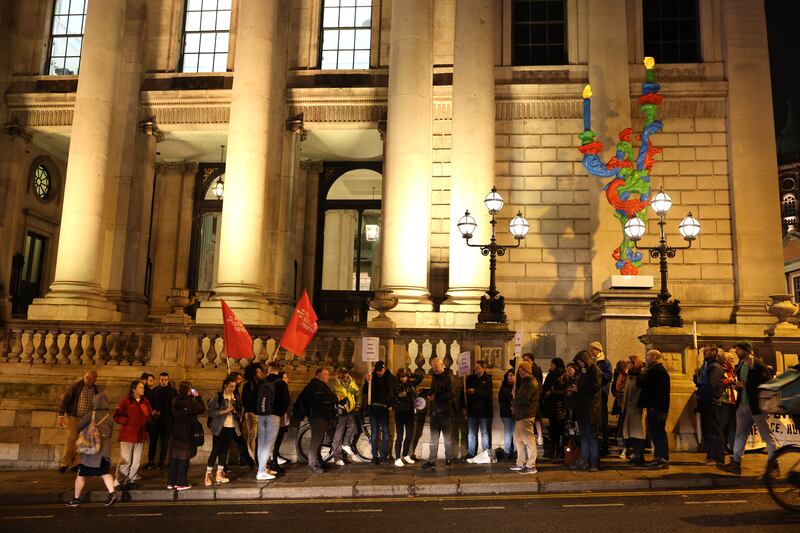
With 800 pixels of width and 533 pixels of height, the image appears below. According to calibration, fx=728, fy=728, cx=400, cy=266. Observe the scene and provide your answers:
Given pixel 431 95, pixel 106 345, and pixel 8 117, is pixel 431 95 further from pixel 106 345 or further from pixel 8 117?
pixel 8 117

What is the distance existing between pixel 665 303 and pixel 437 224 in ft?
28.7

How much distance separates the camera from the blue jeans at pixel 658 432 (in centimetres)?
1273

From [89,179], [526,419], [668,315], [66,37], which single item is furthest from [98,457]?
[66,37]

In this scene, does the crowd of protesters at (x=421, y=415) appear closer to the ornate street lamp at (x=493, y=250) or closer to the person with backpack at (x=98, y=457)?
the person with backpack at (x=98, y=457)

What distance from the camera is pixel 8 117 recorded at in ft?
85.0

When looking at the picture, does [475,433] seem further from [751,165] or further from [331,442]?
[751,165]

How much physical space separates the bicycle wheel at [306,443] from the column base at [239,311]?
611 centimetres

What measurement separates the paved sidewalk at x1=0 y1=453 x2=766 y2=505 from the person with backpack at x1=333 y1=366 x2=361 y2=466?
2.58 ft

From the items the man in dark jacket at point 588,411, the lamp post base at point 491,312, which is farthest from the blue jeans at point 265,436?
the lamp post base at point 491,312

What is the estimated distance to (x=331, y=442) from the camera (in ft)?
48.3

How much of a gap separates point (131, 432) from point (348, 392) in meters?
4.04

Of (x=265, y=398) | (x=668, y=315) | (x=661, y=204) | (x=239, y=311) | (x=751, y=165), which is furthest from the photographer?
(x=751, y=165)

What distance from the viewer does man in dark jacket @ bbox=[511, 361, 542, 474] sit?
12.8 m

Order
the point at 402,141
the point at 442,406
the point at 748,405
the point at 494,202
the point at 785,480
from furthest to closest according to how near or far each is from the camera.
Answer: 1. the point at 402,141
2. the point at 494,202
3. the point at 442,406
4. the point at 748,405
5. the point at 785,480
